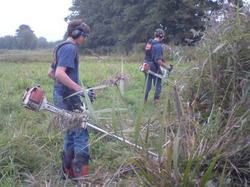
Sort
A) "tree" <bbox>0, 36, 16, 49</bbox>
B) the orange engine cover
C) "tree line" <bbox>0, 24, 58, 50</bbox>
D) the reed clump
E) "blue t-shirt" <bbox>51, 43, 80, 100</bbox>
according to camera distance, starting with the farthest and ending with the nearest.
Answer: "tree" <bbox>0, 36, 16, 49</bbox> < "tree line" <bbox>0, 24, 58, 50</bbox> < "blue t-shirt" <bbox>51, 43, 80, 100</bbox> < the orange engine cover < the reed clump

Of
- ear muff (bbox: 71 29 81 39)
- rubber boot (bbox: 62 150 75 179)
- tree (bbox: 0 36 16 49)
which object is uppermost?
tree (bbox: 0 36 16 49)

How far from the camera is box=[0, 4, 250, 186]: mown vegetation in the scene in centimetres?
203

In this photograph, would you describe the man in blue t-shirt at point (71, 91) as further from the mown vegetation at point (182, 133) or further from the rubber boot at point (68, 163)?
the mown vegetation at point (182, 133)

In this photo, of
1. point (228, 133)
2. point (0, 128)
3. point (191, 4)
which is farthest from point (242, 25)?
point (191, 4)

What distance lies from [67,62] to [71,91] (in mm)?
353

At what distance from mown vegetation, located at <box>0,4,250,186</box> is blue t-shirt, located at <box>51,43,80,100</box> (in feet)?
1.28

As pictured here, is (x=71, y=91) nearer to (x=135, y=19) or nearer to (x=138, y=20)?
(x=138, y=20)

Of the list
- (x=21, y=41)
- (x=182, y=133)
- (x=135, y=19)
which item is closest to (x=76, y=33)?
(x=182, y=133)

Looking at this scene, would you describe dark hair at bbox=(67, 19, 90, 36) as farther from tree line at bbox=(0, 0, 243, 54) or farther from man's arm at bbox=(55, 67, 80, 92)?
tree line at bbox=(0, 0, 243, 54)

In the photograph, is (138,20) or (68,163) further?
(138,20)

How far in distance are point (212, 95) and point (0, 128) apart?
137 inches

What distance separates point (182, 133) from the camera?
2.51m

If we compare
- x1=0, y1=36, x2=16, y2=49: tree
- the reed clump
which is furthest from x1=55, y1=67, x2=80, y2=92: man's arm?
x1=0, y1=36, x2=16, y2=49: tree

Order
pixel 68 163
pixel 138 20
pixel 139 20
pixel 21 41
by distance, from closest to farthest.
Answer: pixel 68 163 → pixel 139 20 → pixel 138 20 → pixel 21 41
